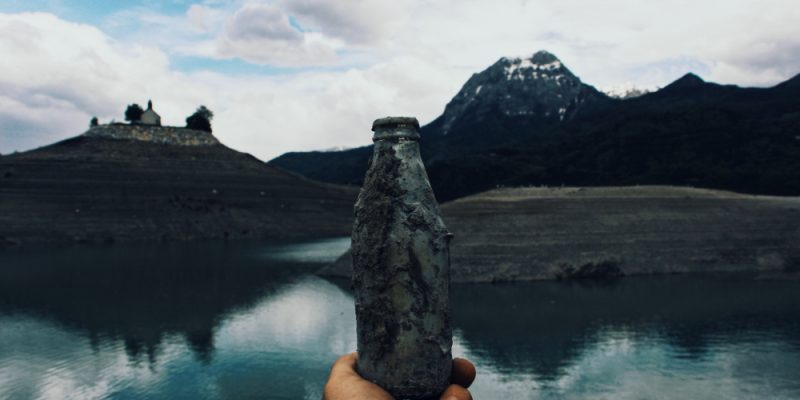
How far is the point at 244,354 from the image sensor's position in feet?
126

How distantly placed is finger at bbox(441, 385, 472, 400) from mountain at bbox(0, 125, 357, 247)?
382ft

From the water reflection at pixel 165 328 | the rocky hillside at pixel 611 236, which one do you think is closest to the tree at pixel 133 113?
the water reflection at pixel 165 328

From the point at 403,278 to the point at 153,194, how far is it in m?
136

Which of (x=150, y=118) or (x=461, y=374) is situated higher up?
(x=150, y=118)

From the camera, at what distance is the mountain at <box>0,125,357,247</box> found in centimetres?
11650

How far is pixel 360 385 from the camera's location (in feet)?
26.1

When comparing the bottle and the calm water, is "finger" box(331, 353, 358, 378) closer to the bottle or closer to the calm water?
the bottle

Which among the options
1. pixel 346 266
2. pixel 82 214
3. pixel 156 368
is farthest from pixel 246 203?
pixel 156 368

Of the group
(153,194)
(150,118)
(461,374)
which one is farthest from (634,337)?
(150,118)

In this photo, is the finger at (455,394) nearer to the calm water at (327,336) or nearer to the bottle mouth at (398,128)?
the bottle mouth at (398,128)

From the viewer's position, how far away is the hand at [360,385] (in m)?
→ 7.77

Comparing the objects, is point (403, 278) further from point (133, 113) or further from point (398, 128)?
point (133, 113)

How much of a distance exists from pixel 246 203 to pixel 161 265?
59.6 m

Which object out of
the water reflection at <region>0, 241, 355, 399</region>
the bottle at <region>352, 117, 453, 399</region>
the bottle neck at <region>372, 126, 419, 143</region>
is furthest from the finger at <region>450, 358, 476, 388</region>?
the water reflection at <region>0, 241, 355, 399</region>
